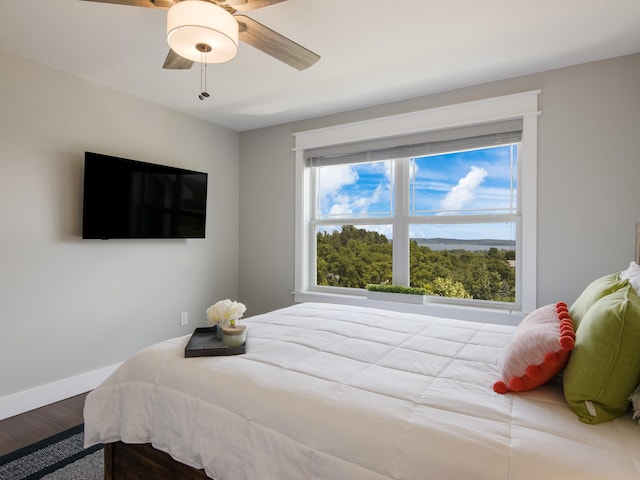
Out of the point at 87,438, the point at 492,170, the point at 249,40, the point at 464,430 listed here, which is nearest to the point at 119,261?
the point at 87,438

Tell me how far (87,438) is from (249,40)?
6.57 ft

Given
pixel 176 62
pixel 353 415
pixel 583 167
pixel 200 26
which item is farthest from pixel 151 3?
pixel 583 167

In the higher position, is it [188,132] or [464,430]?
[188,132]

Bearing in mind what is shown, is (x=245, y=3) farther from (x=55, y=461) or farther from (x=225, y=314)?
(x=55, y=461)

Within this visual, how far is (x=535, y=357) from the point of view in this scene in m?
1.24

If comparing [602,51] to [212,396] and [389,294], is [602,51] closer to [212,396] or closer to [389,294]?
[389,294]

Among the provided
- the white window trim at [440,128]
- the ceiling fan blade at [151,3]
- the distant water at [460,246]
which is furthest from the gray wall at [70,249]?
the distant water at [460,246]

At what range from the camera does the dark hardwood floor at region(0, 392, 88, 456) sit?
227 centimetres

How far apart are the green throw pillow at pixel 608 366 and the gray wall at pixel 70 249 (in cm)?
324

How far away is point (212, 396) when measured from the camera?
54.9 inches

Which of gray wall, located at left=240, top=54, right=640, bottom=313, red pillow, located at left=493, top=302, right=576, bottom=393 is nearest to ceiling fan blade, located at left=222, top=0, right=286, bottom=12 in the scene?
red pillow, located at left=493, top=302, right=576, bottom=393

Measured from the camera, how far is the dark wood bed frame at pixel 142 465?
57.5 inches

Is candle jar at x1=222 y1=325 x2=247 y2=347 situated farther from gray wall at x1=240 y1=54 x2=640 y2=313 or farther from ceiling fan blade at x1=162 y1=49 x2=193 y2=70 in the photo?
gray wall at x1=240 y1=54 x2=640 y2=313

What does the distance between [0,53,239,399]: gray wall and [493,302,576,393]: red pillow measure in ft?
9.94
